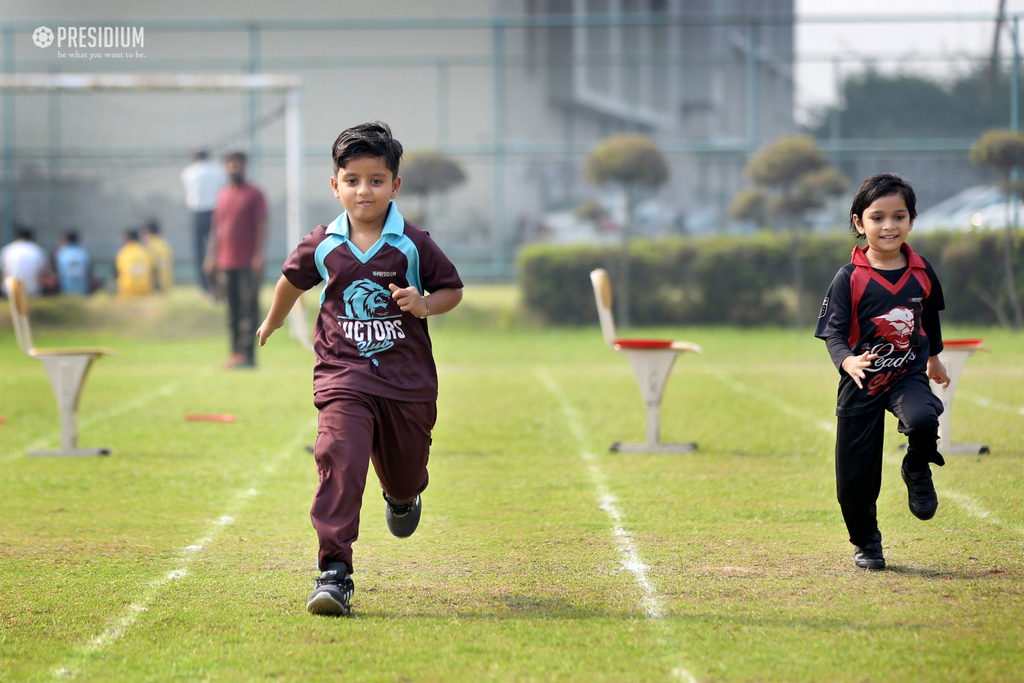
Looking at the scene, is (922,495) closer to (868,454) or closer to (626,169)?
(868,454)

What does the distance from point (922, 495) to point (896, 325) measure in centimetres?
68

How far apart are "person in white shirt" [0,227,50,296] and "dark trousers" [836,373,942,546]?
16.1 meters

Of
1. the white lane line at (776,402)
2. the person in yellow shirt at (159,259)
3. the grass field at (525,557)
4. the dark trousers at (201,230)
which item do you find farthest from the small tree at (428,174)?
the grass field at (525,557)

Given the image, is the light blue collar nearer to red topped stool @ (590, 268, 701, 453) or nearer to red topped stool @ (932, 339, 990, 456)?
red topped stool @ (590, 268, 701, 453)

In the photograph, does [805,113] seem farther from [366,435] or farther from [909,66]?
[366,435]

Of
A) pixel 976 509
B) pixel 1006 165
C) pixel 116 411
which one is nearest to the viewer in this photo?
pixel 976 509

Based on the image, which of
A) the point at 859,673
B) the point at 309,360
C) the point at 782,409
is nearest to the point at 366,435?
the point at 859,673

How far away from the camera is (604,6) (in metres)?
34.8

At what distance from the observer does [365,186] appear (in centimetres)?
429

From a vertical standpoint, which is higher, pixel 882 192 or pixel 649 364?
pixel 882 192

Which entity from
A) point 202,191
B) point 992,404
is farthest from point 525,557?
point 202,191

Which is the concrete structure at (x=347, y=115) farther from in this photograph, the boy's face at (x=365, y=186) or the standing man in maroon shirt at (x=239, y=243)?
the boy's face at (x=365, y=186)

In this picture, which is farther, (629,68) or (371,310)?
(629,68)

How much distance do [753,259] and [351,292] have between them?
15.2 metres
